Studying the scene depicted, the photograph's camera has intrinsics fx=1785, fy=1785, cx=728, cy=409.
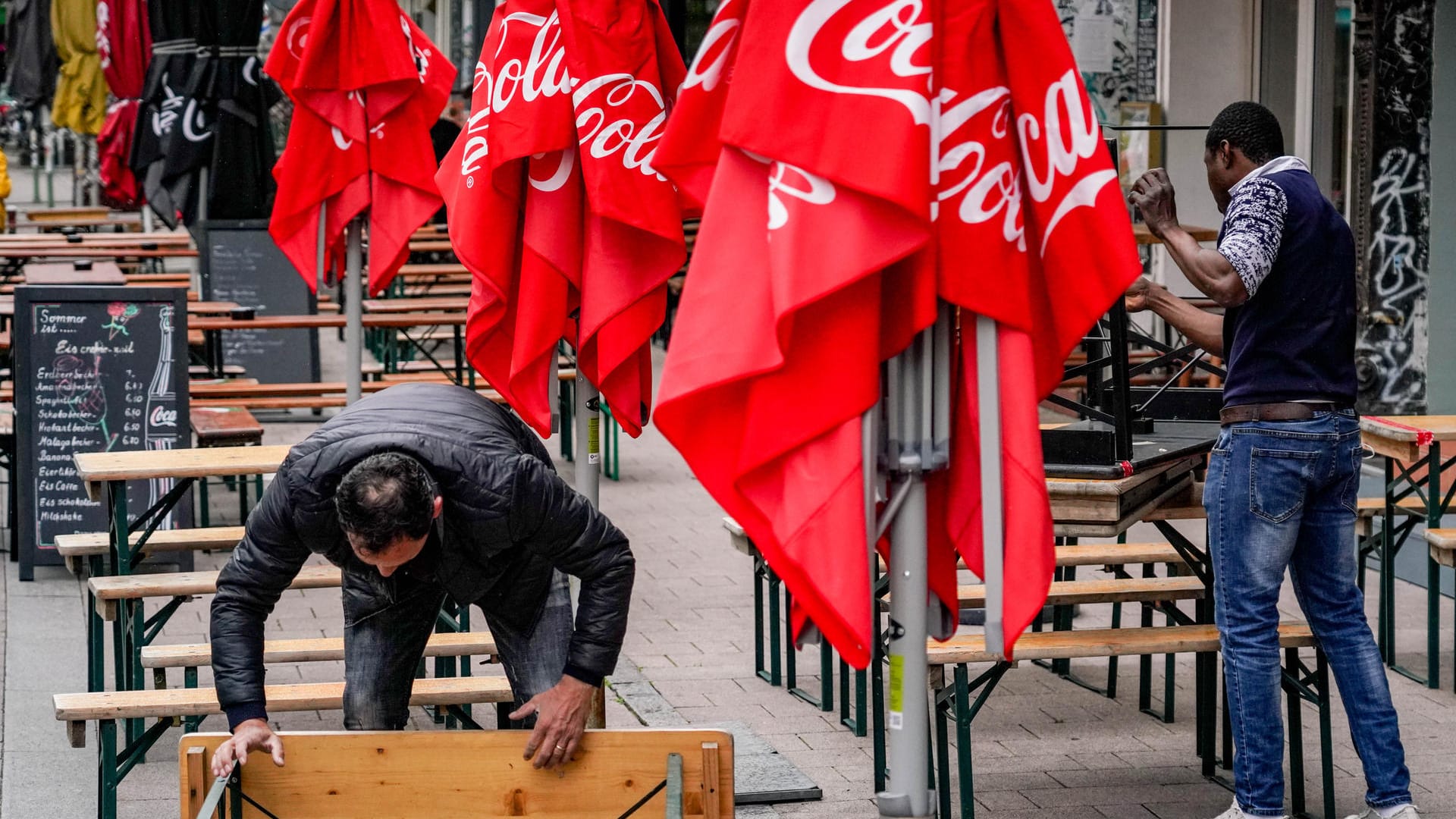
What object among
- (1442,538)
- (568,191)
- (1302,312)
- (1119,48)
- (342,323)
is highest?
(1119,48)

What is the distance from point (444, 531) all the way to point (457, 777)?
1.89ft

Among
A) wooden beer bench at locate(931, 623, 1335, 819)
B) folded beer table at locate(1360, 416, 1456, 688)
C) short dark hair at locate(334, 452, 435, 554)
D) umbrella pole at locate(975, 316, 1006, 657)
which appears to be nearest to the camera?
umbrella pole at locate(975, 316, 1006, 657)

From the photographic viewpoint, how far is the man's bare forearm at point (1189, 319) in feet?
16.5

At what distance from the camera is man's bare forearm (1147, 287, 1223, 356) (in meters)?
5.02

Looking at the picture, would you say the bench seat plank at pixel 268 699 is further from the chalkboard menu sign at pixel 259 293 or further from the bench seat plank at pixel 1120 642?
the chalkboard menu sign at pixel 259 293

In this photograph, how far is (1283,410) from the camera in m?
4.98

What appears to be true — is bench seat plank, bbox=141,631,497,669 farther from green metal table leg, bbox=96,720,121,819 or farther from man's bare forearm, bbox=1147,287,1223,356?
man's bare forearm, bbox=1147,287,1223,356

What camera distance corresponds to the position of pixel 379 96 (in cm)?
836

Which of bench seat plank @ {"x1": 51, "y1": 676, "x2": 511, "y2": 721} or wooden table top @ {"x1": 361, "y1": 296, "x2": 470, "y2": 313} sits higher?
wooden table top @ {"x1": 361, "y1": 296, "x2": 470, "y2": 313}

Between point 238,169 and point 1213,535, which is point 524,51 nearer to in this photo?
point 1213,535

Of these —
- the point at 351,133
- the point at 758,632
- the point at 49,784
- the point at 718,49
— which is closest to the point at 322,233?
the point at 351,133

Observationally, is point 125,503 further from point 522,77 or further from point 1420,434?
point 1420,434

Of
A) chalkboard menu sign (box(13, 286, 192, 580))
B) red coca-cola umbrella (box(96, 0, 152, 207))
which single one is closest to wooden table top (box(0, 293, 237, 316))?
chalkboard menu sign (box(13, 286, 192, 580))

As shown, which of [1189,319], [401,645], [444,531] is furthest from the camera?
[1189,319]
